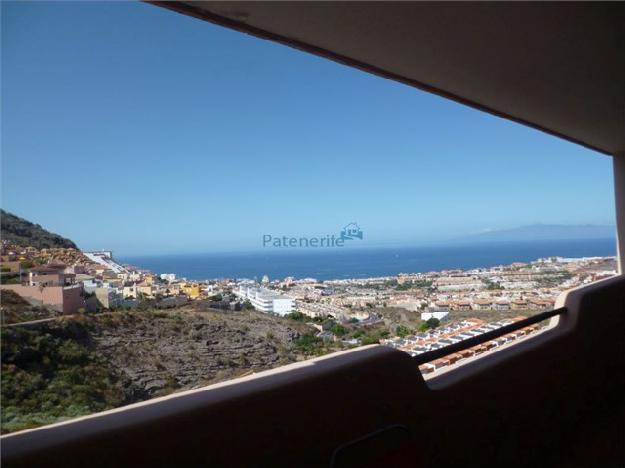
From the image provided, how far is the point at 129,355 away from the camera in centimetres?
192

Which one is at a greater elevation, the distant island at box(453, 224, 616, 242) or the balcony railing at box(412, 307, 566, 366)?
the distant island at box(453, 224, 616, 242)

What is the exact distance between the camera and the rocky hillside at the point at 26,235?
1.42m

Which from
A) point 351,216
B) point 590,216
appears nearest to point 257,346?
point 351,216

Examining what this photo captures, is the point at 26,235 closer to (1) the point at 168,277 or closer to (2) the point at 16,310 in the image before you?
(2) the point at 16,310

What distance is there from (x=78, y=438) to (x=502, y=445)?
2.16 metres

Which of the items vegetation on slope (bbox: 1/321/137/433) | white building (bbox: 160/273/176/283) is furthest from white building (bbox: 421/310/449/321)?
vegetation on slope (bbox: 1/321/137/433)

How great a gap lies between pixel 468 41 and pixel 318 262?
2149 millimetres

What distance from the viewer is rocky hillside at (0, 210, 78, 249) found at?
1425 millimetres

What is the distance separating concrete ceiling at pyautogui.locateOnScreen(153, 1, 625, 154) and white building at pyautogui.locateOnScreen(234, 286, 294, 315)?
156 cm

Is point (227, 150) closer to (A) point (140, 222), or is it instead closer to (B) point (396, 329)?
(A) point (140, 222)

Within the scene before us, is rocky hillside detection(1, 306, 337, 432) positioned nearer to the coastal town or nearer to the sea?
the coastal town

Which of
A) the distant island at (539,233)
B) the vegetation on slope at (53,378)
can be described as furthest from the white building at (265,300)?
the distant island at (539,233)

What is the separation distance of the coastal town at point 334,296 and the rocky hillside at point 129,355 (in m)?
0.08

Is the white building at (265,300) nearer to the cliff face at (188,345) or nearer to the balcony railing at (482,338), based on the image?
the cliff face at (188,345)
